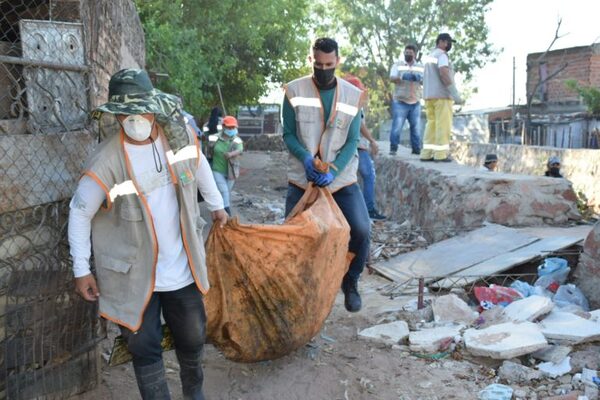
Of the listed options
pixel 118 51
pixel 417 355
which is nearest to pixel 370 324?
pixel 417 355

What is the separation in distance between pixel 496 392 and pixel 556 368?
484mm

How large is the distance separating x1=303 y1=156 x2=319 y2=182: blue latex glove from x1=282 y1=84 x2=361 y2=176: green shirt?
42 millimetres

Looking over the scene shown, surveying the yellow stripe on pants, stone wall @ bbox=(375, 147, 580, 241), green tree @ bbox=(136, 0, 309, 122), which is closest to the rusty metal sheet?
stone wall @ bbox=(375, 147, 580, 241)

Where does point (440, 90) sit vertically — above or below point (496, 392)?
above

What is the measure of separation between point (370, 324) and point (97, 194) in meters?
2.50

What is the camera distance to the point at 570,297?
185 inches

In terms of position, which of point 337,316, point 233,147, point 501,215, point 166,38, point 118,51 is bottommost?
point 337,316

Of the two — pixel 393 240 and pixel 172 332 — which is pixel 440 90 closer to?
pixel 393 240

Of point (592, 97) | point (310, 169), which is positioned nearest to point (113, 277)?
point (310, 169)

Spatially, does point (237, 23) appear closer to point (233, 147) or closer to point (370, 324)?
point (233, 147)

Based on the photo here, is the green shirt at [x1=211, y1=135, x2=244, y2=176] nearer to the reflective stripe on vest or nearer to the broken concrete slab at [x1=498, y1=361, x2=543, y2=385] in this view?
the broken concrete slab at [x1=498, y1=361, x2=543, y2=385]

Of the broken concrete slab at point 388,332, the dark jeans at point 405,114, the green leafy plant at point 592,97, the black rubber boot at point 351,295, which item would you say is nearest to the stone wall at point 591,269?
the broken concrete slab at point 388,332

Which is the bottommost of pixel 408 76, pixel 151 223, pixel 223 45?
pixel 151 223

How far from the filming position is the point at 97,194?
2.65 m
